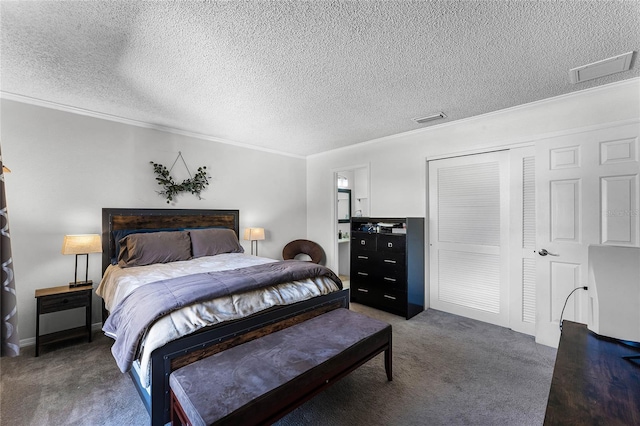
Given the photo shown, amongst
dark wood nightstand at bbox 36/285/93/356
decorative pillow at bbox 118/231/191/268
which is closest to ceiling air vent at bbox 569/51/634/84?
decorative pillow at bbox 118/231/191/268

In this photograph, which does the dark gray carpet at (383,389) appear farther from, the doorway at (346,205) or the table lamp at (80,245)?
the doorway at (346,205)

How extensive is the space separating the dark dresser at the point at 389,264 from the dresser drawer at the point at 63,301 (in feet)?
10.2

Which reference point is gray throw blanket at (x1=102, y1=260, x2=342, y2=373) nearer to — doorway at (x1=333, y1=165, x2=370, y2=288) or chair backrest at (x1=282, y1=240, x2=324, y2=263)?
chair backrest at (x1=282, y1=240, x2=324, y2=263)

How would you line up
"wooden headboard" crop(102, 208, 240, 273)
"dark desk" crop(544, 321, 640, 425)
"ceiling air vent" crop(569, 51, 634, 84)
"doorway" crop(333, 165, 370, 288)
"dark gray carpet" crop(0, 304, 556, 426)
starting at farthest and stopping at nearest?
"doorway" crop(333, 165, 370, 288) < "wooden headboard" crop(102, 208, 240, 273) < "ceiling air vent" crop(569, 51, 634, 84) < "dark gray carpet" crop(0, 304, 556, 426) < "dark desk" crop(544, 321, 640, 425)

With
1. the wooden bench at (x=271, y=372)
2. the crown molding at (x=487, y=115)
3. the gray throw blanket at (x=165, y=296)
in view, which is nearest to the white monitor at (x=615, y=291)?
the wooden bench at (x=271, y=372)

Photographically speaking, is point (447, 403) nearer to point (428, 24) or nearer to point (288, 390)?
point (288, 390)

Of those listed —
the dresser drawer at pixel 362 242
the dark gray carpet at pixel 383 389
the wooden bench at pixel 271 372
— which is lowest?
the dark gray carpet at pixel 383 389

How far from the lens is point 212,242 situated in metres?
3.53

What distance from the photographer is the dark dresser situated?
3.38 meters

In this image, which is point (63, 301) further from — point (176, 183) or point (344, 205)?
point (344, 205)

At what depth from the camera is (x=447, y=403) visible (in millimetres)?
1852

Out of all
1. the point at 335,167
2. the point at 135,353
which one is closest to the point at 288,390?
the point at 135,353

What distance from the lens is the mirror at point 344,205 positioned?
213 inches

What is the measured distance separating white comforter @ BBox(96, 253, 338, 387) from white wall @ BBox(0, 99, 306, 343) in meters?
0.55
